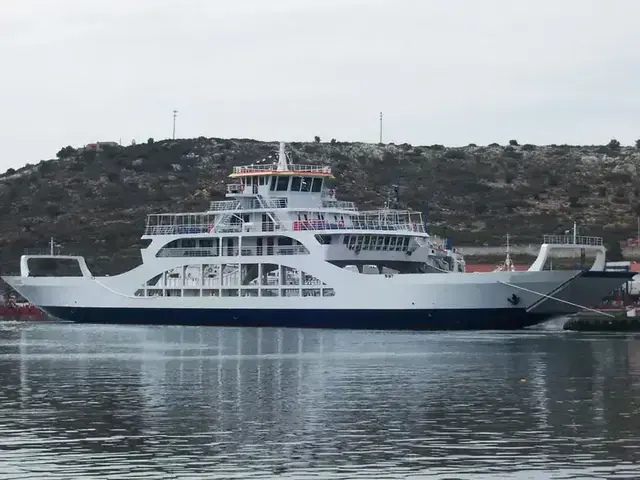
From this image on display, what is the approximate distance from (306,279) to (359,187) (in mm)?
78007

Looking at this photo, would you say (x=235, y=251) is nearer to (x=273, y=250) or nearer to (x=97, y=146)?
(x=273, y=250)

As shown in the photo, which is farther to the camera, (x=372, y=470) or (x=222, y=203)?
(x=222, y=203)

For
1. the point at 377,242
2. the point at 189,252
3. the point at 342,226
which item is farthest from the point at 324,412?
the point at 189,252

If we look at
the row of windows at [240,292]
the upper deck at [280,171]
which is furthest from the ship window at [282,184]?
the row of windows at [240,292]

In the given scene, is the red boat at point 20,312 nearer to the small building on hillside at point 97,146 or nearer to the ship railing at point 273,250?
the ship railing at point 273,250

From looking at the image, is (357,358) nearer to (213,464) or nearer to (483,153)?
(213,464)

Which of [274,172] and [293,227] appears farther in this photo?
[274,172]

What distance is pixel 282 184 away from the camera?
256ft

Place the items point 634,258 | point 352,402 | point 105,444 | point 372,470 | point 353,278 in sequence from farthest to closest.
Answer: point 634,258 < point 353,278 < point 352,402 < point 105,444 < point 372,470

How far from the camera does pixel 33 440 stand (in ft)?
95.8

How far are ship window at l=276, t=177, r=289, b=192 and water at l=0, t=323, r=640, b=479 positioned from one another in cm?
2078

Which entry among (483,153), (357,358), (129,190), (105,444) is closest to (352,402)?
Result: (105,444)

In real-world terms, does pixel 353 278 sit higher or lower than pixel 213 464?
higher

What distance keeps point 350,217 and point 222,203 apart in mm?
7741
